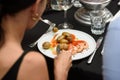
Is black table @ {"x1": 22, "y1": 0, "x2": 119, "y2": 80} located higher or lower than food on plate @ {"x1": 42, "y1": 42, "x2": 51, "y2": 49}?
lower

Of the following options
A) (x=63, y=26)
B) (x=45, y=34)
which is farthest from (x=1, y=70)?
(x=63, y=26)

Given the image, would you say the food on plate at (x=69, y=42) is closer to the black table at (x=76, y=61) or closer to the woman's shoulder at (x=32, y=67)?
the black table at (x=76, y=61)

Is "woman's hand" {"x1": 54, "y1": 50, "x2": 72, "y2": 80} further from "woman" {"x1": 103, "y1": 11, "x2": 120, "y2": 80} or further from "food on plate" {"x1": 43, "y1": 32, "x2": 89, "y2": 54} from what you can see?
"woman" {"x1": 103, "y1": 11, "x2": 120, "y2": 80}

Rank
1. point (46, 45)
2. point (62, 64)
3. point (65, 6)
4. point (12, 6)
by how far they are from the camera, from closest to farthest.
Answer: point (12, 6) → point (62, 64) → point (46, 45) → point (65, 6)

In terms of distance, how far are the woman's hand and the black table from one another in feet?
0.17

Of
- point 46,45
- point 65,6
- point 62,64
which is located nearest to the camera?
point 62,64

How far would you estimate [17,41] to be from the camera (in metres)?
1.02

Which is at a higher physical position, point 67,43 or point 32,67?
point 32,67

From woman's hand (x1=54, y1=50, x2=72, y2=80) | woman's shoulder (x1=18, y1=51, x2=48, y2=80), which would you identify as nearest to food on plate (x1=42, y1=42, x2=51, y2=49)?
woman's hand (x1=54, y1=50, x2=72, y2=80)

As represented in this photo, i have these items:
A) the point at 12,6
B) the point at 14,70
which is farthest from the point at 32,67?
the point at 12,6

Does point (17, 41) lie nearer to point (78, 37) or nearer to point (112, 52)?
point (112, 52)

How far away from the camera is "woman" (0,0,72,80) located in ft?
3.12

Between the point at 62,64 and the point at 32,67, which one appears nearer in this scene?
the point at 32,67

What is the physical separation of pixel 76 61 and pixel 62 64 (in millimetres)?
86
